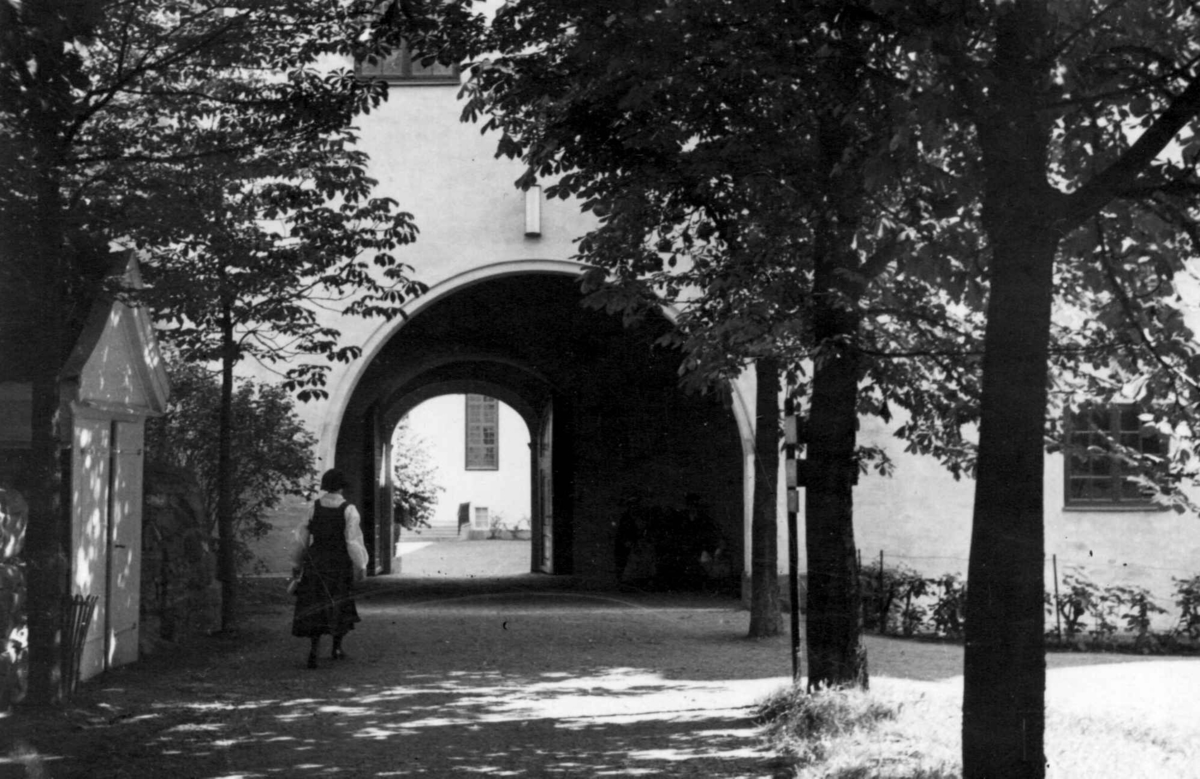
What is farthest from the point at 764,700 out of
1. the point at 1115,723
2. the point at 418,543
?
the point at 418,543

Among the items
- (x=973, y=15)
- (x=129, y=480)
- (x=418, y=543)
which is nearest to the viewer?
(x=973, y=15)

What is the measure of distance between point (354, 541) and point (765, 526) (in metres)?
4.22

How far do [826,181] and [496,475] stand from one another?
139ft

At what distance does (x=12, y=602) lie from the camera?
31.3ft

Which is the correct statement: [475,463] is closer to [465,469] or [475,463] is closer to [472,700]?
[465,469]

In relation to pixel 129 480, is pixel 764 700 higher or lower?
lower

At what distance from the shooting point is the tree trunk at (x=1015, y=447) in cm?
594

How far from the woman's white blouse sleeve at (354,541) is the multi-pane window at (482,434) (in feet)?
125

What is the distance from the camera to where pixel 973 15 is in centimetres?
574

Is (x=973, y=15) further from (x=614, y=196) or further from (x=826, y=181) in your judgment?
(x=614, y=196)

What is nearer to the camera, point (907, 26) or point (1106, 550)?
point (907, 26)

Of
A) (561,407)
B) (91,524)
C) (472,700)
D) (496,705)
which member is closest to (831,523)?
(496,705)

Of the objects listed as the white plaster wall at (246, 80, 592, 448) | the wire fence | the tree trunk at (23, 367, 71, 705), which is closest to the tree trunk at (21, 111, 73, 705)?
the tree trunk at (23, 367, 71, 705)

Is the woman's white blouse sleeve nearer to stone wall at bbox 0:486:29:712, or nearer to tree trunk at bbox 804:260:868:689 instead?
stone wall at bbox 0:486:29:712
